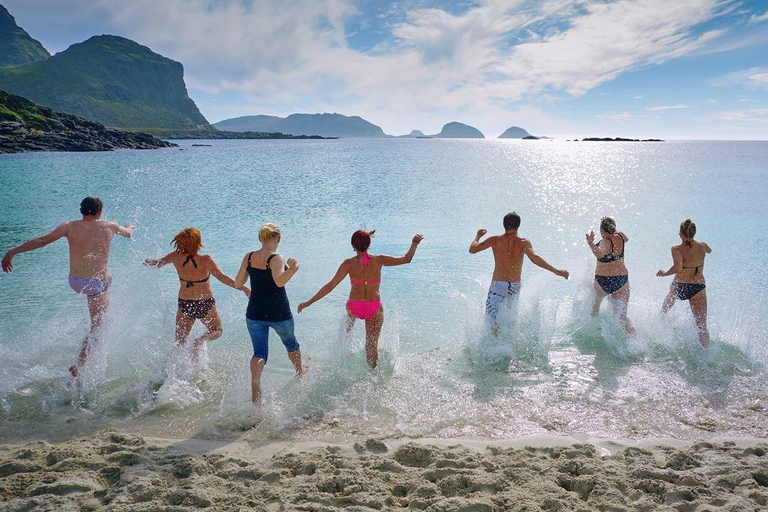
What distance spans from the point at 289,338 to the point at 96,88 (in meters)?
200

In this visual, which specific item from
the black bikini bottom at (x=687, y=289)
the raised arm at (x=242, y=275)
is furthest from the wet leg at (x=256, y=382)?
the black bikini bottom at (x=687, y=289)

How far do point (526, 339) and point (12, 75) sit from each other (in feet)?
665

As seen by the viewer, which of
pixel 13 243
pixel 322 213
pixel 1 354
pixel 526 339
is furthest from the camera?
pixel 322 213

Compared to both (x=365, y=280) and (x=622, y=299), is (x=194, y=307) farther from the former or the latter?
(x=622, y=299)

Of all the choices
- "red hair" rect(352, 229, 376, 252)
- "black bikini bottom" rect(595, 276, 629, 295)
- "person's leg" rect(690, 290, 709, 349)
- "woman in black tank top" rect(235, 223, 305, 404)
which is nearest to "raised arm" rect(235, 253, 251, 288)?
"woman in black tank top" rect(235, 223, 305, 404)

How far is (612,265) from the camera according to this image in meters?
7.58

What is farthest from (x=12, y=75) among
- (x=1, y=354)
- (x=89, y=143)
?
(x=1, y=354)

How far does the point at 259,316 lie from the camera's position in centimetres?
541

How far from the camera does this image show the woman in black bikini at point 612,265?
24.5ft

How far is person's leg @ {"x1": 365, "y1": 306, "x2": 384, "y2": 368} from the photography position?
6.28 metres

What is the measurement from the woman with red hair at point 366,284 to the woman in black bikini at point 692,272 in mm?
4151

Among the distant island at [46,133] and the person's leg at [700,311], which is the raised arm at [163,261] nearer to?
the person's leg at [700,311]

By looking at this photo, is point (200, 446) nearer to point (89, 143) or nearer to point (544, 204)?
point (544, 204)

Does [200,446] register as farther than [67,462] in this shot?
Yes
